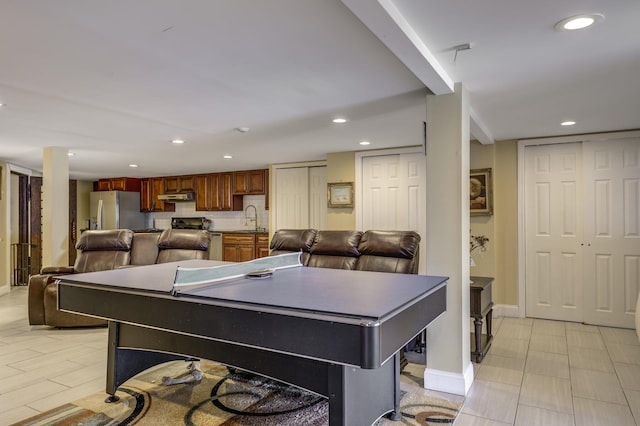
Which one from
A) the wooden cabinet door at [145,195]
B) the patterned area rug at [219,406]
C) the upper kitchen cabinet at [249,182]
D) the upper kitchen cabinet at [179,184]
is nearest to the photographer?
the patterned area rug at [219,406]

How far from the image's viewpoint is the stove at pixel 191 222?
8109 millimetres

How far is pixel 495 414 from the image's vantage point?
244 cm

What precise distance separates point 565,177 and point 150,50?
4490 mm

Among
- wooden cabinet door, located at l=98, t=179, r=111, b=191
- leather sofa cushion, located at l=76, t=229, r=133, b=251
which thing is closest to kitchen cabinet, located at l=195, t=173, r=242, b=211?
wooden cabinet door, located at l=98, t=179, r=111, b=191

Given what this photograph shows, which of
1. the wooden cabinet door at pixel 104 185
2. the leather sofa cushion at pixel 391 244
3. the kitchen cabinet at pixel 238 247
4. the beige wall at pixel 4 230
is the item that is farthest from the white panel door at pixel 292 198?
the wooden cabinet door at pixel 104 185

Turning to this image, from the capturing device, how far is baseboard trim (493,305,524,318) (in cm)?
480

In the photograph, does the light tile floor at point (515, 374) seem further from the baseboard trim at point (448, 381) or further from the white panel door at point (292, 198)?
the white panel door at point (292, 198)

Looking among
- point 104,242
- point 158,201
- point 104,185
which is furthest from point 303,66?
point 104,185

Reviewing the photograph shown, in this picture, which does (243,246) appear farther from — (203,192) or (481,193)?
(481,193)

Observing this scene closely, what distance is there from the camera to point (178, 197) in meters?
8.12

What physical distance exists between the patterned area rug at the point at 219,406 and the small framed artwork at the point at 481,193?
8.57 ft

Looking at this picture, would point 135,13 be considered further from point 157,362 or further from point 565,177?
point 565,177

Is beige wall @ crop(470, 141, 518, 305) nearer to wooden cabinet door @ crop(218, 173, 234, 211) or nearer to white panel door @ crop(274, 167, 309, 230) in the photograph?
white panel door @ crop(274, 167, 309, 230)

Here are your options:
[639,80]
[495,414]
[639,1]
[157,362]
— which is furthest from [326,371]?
[639,80]
